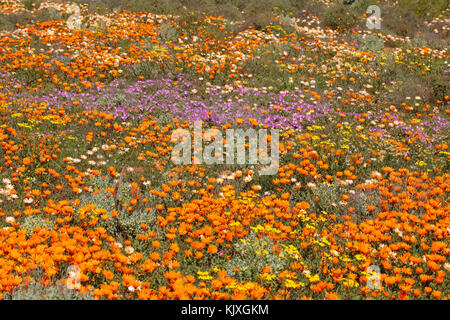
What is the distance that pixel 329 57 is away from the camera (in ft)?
38.7

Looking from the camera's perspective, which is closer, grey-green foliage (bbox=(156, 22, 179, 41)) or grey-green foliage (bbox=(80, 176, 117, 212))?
grey-green foliage (bbox=(80, 176, 117, 212))

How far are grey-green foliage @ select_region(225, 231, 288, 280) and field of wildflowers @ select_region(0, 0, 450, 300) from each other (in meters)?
0.02

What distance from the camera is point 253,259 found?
167 inches

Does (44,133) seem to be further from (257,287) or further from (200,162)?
(257,287)

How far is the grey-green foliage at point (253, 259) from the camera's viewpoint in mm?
4117

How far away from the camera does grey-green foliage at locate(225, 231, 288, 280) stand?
4.12 meters

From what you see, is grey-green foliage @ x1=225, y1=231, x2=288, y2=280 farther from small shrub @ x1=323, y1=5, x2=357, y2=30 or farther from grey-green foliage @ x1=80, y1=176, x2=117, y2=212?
small shrub @ x1=323, y1=5, x2=357, y2=30

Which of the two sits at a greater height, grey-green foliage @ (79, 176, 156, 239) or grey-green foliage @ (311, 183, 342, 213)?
grey-green foliage @ (311, 183, 342, 213)

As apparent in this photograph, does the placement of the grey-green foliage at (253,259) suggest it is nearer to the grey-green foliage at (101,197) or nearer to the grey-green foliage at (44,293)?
the grey-green foliage at (44,293)

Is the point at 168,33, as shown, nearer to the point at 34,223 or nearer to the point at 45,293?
the point at 34,223

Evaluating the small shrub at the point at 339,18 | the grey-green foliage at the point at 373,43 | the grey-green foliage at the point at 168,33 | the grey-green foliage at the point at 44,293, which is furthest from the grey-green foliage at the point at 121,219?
the small shrub at the point at 339,18

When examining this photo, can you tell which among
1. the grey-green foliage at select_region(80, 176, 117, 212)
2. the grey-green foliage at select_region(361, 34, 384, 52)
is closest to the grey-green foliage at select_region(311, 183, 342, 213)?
the grey-green foliage at select_region(80, 176, 117, 212)

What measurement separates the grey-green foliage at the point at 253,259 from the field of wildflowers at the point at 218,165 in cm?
2
